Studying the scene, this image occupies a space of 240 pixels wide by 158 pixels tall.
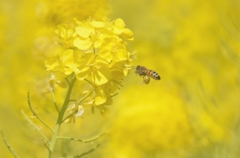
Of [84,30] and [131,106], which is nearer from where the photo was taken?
[84,30]

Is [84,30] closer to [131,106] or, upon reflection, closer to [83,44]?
[83,44]

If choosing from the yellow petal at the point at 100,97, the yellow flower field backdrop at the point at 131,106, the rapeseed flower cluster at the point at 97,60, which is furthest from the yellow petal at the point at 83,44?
the yellow flower field backdrop at the point at 131,106

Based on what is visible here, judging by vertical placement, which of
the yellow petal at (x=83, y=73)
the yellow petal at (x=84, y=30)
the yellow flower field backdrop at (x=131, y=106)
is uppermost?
the yellow flower field backdrop at (x=131, y=106)

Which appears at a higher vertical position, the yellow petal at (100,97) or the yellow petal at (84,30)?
the yellow petal at (84,30)

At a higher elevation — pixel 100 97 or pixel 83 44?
pixel 83 44

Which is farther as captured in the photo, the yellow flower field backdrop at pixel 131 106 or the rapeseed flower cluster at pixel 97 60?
the yellow flower field backdrop at pixel 131 106

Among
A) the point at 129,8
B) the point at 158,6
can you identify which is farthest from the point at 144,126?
the point at 129,8

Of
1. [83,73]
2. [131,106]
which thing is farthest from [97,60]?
[131,106]

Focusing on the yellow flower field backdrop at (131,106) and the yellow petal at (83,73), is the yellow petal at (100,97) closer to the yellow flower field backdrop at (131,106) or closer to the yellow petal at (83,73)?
the yellow petal at (83,73)

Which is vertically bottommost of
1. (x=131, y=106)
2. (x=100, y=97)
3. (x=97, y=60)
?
(x=100, y=97)
